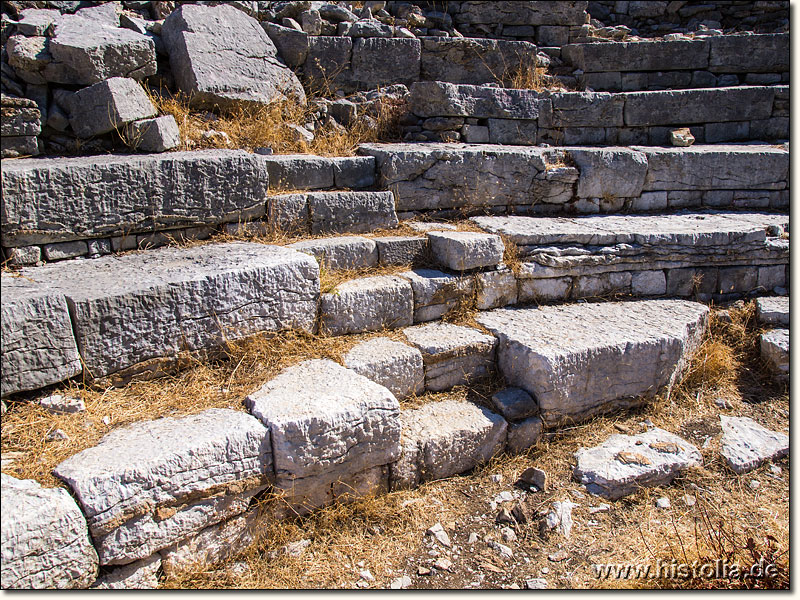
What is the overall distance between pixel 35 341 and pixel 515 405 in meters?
2.66

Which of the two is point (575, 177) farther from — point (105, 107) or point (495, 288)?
point (105, 107)

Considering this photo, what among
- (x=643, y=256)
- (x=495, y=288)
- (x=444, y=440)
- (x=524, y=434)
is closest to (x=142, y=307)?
(x=444, y=440)

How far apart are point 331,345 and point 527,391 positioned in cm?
130

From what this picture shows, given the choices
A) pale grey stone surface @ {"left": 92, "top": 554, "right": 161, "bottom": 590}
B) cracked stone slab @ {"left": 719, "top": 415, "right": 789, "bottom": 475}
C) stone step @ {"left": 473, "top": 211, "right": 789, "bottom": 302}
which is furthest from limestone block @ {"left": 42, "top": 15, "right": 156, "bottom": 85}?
cracked stone slab @ {"left": 719, "top": 415, "right": 789, "bottom": 475}

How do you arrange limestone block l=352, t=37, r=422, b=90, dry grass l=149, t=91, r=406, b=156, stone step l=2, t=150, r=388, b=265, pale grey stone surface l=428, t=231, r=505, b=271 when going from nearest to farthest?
1. stone step l=2, t=150, r=388, b=265
2. pale grey stone surface l=428, t=231, r=505, b=271
3. dry grass l=149, t=91, r=406, b=156
4. limestone block l=352, t=37, r=422, b=90

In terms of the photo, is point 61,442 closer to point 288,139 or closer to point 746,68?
point 288,139

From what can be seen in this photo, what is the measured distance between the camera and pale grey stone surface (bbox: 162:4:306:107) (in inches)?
204

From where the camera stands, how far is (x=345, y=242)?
14.2 ft

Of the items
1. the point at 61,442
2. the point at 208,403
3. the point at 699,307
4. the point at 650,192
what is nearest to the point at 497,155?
the point at 650,192

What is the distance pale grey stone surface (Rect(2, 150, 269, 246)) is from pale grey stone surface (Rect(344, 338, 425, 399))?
4.55 ft

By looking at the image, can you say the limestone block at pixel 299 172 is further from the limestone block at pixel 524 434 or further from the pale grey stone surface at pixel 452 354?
the limestone block at pixel 524 434

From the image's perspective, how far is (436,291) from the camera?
4254mm

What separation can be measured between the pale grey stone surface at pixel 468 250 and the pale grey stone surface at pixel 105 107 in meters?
2.42

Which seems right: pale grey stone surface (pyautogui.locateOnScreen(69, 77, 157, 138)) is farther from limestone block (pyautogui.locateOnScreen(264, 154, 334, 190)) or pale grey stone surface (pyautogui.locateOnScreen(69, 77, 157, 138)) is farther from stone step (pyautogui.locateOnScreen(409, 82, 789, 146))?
stone step (pyautogui.locateOnScreen(409, 82, 789, 146))
